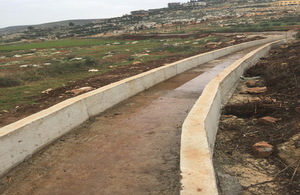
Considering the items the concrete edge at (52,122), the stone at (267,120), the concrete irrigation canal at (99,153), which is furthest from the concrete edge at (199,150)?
the concrete edge at (52,122)

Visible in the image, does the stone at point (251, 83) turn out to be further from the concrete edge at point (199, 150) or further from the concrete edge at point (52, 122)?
the concrete edge at point (52, 122)

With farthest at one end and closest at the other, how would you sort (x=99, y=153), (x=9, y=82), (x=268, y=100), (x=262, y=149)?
(x=9, y=82)
(x=268, y=100)
(x=262, y=149)
(x=99, y=153)

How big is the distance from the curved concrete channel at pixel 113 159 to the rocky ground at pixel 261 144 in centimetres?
89

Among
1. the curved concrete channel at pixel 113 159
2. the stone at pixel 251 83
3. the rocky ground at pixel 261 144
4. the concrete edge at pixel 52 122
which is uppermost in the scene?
the concrete edge at pixel 52 122

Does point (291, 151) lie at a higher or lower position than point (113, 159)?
lower

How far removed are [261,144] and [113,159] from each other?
2619 millimetres

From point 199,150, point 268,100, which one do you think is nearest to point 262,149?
point 199,150

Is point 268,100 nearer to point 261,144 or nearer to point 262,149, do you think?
point 261,144

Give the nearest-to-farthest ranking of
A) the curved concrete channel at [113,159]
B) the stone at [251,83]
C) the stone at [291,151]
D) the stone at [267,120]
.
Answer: the curved concrete channel at [113,159] → the stone at [291,151] → the stone at [267,120] → the stone at [251,83]

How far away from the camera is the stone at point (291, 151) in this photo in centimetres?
492

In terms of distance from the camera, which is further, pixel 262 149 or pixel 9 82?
pixel 9 82

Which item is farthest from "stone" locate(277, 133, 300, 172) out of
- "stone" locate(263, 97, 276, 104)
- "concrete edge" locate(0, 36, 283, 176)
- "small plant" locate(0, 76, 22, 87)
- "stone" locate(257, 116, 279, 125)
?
"small plant" locate(0, 76, 22, 87)

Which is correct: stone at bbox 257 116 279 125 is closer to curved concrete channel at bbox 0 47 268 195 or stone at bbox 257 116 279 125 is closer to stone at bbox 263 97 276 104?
stone at bbox 263 97 276 104

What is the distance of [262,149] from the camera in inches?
209
